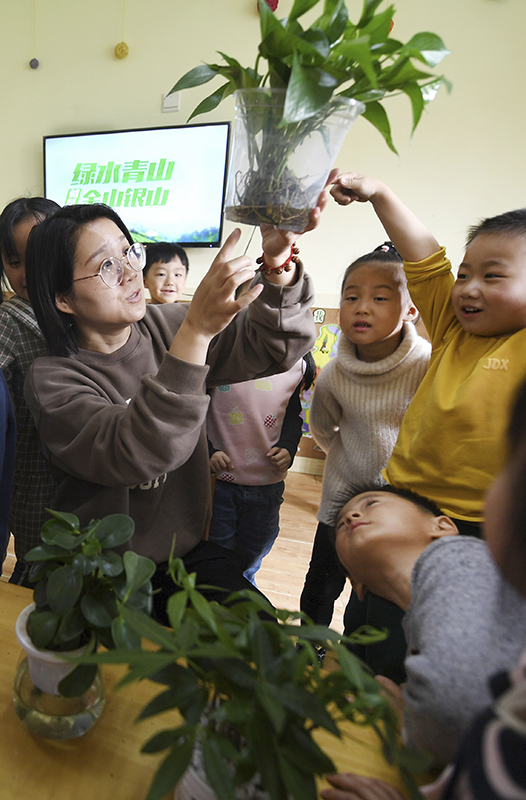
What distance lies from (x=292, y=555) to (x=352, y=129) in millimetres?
2546

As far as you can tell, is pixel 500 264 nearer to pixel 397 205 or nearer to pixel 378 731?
pixel 397 205

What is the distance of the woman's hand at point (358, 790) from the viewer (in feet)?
1.49

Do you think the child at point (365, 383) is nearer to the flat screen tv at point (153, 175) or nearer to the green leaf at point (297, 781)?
the green leaf at point (297, 781)

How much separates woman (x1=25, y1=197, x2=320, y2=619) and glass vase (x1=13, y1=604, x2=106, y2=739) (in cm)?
36

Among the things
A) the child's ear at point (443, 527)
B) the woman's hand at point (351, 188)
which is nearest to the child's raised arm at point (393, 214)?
the woman's hand at point (351, 188)

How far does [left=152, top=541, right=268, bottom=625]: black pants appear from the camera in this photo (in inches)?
37.2

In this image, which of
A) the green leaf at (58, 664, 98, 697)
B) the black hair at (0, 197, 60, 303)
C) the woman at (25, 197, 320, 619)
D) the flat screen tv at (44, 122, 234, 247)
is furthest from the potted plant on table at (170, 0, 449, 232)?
the flat screen tv at (44, 122, 234, 247)

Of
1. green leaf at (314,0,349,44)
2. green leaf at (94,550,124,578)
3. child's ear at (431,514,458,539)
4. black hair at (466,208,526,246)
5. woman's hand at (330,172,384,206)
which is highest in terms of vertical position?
green leaf at (314,0,349,44)

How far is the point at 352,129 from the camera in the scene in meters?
3.10

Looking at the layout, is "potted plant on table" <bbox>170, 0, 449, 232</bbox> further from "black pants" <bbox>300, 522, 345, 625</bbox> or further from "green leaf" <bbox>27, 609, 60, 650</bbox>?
"black pants" <bbox>300, 522, 345, 625</bbox>

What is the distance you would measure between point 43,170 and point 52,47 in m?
0.89

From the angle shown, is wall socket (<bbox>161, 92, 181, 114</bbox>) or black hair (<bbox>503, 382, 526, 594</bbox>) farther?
wall socket (<bbox>161, 92, 181, 114</bbox>)

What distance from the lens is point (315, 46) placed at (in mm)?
634

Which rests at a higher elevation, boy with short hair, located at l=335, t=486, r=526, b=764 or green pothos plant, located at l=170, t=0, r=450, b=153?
green pothos plant, located at l=170, t=0, r=450, b=153
